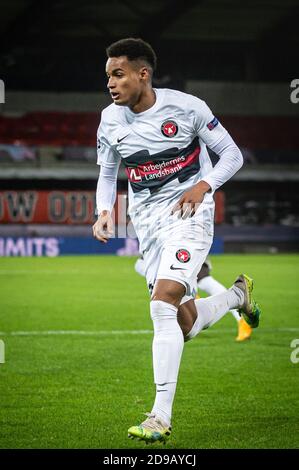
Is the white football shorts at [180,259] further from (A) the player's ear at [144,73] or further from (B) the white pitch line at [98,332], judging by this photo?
(B) the white pitch line at [98,332]

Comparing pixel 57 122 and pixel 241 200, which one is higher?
pixel 57 122

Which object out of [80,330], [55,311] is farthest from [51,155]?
[80,330]

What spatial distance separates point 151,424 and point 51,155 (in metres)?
24.2

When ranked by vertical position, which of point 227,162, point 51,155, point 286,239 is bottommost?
point 286,239

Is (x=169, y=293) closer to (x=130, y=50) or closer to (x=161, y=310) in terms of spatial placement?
(x=161, y=310)

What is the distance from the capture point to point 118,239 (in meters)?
24.0

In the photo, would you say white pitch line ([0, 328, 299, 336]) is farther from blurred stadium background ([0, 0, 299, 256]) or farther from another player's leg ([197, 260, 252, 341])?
blurred stadium background ([0, 0, 299, 256])

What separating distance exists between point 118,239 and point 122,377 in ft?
58.3

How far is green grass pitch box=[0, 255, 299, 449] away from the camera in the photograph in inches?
178

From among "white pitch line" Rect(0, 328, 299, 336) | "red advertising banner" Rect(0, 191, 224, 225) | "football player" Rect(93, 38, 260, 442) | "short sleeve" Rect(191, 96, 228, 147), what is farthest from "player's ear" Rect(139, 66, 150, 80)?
"red advertising banner" Rect(0, 191, 224, 225)

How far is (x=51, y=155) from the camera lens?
27984 millimetres

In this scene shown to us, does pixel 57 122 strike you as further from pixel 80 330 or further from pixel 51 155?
pixel 80 330

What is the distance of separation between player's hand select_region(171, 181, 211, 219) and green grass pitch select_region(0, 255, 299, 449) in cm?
111

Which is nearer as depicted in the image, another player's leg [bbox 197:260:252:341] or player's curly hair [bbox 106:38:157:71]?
player's curly hair [bbox 106:38:157:71]
